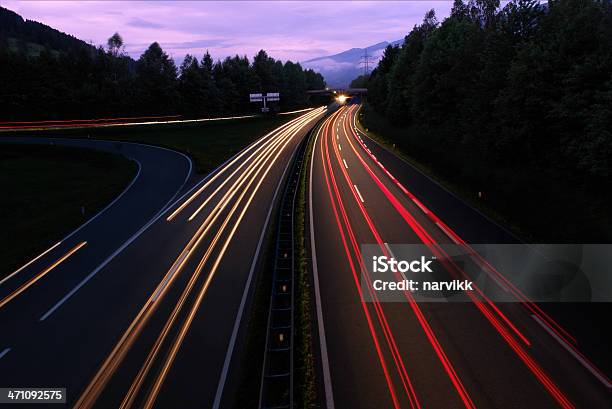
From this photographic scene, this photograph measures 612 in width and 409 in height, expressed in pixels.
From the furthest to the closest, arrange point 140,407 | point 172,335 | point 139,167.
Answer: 1. point 139,167
2. point 172,335
3. point 140,407

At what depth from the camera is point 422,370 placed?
394 inches

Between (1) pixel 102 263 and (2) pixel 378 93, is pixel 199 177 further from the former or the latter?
(2) pixel 378 93

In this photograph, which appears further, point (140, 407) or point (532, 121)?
point (532, 121)

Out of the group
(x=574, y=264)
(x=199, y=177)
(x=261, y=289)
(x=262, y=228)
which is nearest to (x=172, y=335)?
(x=261, y=289)

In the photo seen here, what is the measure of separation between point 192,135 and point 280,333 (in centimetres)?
5873

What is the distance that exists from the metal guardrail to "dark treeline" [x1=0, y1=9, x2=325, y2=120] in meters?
74.6

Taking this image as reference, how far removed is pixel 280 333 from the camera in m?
11.9

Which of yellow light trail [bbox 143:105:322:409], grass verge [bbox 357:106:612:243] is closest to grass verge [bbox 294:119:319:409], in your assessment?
yellow light trail [bbox 143:105:322:409]

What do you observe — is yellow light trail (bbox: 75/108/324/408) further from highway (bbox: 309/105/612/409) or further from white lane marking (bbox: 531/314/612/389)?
white lane marking (bbox: 531/314/612/389)

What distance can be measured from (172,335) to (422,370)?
7584 mm

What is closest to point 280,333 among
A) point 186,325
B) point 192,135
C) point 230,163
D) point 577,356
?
point 186,325

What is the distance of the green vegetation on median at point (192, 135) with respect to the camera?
157ft

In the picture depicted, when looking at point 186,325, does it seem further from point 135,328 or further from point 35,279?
point 35,279

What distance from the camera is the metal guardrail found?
30.9 feet
